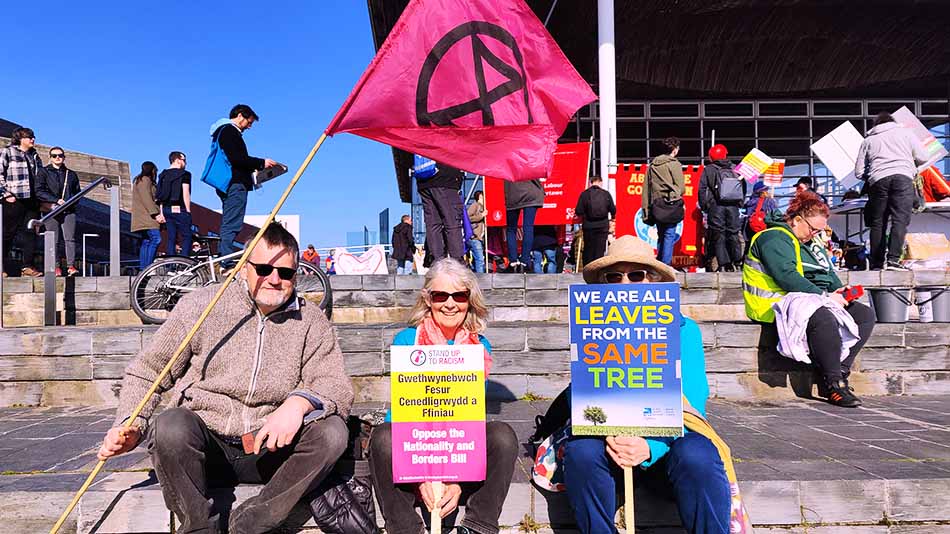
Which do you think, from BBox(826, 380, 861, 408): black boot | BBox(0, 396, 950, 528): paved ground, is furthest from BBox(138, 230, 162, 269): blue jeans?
A: BBox(826, 380, 861, 408): black boot

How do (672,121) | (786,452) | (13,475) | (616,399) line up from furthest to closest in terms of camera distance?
(672,121) < (786,452) < (13,475) < (616,399)

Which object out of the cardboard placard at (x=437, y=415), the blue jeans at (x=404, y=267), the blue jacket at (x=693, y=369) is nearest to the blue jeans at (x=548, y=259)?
the blue jeans at (x=404, y=267)

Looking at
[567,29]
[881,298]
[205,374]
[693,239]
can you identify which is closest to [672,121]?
[567,29]

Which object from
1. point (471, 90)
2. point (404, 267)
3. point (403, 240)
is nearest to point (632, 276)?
point (471, 90)

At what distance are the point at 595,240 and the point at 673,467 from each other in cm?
647

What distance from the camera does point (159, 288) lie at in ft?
20.8

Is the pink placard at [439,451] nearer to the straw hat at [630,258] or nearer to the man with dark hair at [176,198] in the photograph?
the straw hat at [630,258]

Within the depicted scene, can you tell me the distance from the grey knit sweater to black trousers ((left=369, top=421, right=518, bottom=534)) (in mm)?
315

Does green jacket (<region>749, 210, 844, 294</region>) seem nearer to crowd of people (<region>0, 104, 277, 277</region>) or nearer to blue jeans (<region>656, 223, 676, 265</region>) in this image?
blue jeans (<region>656, 223, 676, 265</region>)

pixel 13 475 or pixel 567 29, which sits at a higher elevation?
pixel 567 29

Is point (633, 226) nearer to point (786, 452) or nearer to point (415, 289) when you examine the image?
point (415, 289)

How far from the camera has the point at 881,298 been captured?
579cm

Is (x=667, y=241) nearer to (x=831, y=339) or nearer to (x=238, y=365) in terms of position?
(x=831, y=339)

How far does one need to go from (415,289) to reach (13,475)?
14.7 feet
